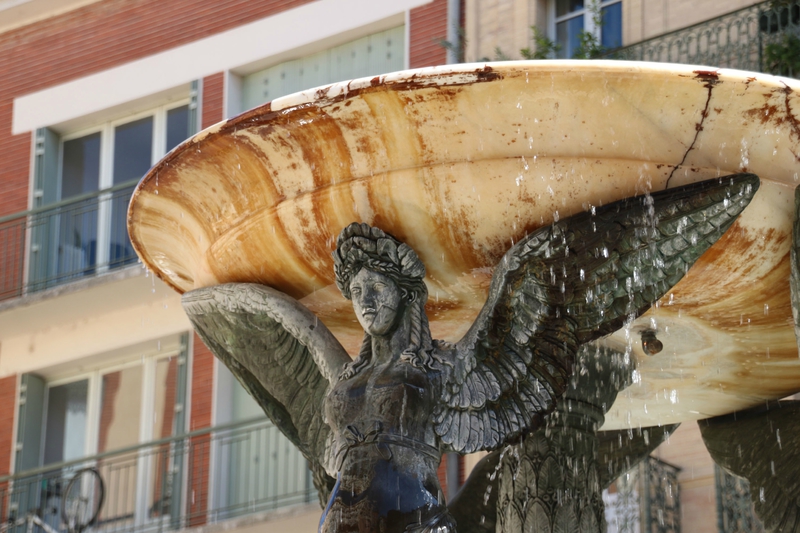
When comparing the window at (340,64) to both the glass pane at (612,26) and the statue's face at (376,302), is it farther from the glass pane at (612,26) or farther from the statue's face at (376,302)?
the statue's face at (376,302)

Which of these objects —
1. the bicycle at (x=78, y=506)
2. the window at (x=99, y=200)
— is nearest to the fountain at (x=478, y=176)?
the bicycle at (x=78, y=506)

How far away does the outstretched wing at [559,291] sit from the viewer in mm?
5086

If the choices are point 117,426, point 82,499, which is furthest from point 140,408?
point 82,499

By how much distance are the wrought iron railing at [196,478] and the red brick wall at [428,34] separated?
10.8 ft

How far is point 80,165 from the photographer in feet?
55.1

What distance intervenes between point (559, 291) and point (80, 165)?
1223 centimetres

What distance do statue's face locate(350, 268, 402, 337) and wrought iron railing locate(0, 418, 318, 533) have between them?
8894mm

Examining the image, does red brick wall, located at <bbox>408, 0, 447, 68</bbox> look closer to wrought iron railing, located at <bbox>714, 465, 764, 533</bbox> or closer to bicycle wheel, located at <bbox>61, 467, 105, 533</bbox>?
bicycle wheel, located at <bbox>61, 467, 105, 533</bbox>

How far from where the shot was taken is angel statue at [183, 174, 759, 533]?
4961 millimetres

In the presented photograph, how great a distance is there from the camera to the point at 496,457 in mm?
6629

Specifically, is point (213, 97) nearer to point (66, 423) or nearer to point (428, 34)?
point (428, 34)

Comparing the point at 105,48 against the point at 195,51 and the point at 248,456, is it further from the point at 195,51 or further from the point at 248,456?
the point at 248,456

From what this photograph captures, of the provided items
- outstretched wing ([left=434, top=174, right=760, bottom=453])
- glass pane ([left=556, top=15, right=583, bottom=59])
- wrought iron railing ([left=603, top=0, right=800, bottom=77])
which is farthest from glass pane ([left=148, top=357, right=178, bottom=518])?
outstretched wing ([left=434, top=174, right=760, bottom=453])

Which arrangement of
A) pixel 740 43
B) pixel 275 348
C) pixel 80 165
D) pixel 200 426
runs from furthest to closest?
pixel 80 165
pixel 200 426
pixel 740 43
pixel 275 348
